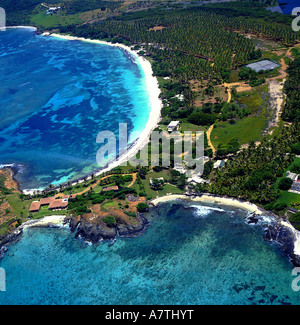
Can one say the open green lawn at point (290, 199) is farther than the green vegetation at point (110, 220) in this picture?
No

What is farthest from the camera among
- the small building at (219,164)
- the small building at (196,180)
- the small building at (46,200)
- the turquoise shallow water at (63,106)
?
the turquoise shallow water at (63,106)

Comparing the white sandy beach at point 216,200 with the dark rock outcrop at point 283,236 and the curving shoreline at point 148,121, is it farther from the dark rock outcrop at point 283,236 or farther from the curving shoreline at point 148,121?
the curving shoreline at point 148,121

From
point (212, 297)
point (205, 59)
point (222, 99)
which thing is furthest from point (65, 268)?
point (205, 59)

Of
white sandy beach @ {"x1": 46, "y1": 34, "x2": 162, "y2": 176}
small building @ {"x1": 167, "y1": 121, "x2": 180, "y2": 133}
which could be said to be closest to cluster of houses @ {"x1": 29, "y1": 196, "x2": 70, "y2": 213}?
white sandy beach @ {"x1": 46, "y1": 34, "x2": 162, "y2": 176}

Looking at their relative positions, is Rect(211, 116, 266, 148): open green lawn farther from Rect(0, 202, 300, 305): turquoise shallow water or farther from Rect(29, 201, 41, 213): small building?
Rect(29, 201, 41, 213): small building

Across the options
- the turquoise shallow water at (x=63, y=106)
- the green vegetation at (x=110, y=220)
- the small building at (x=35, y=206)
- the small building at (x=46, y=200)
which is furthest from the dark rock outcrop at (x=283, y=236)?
the small building at (x=35, y=206)

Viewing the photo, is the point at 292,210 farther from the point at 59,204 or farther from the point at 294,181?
the point at 59,204
